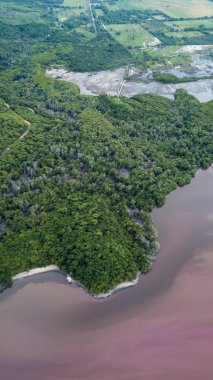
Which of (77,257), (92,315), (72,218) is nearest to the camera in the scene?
(92,315)

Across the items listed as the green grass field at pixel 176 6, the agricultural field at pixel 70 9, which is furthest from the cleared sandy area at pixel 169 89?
the green grass field at pixel 176 6

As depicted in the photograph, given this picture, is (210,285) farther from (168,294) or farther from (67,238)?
(67,238)

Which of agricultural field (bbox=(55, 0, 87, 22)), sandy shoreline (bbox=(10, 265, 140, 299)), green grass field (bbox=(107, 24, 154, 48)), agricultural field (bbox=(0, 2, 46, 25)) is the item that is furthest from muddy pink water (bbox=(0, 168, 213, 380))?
agricultural field (bbox=(55, 0, 87, 22))

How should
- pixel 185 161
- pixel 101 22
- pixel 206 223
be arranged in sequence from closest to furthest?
1. pixel 206 223
2. pixel 185 161
3. pixel 101 22

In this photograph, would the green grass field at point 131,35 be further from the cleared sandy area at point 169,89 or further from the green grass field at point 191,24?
the cleared sandy area at point 169,89

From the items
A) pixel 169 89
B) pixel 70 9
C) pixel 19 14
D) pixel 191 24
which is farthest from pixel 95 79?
pixel 70 9

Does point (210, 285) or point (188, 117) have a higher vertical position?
point (188, 117)

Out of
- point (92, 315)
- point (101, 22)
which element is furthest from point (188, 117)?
point (101, 22)
